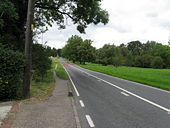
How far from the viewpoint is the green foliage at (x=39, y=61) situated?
16567 millimetres

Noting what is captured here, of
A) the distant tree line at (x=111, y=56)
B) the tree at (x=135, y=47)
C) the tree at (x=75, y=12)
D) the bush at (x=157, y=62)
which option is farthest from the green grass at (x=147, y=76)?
the tree at (x=135, y=47)

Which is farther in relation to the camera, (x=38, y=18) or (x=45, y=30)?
(x=45, y=30)

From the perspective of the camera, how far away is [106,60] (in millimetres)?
96062

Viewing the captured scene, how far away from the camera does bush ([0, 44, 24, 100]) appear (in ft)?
27.3

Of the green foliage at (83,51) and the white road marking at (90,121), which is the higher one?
the green foliage at (83,51)

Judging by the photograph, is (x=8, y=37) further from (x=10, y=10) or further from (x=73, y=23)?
(x=73, y=23)

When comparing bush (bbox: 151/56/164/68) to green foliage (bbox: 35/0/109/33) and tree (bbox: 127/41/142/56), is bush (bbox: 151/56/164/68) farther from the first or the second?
green foliage (bbox: 35/0/109/33)

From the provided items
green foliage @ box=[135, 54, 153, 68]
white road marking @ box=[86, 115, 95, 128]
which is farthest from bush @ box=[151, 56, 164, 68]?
white road marking @ box=[86, 115, 95, 128]

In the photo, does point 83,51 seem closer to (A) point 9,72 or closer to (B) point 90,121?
(A) point 9,72

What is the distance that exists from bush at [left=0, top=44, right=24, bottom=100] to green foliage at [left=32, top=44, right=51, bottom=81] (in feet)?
23.8

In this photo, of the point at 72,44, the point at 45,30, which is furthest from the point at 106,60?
the point at 45,30

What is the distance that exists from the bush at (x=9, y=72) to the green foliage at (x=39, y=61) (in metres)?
7.26

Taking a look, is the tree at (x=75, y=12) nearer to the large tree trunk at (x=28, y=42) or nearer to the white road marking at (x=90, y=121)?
the large tree trunk at (x=28, y=42)

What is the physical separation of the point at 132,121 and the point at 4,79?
6066 millimetres
